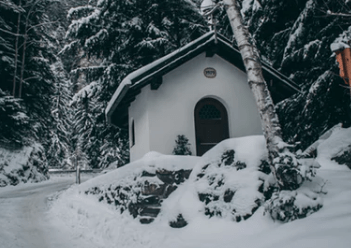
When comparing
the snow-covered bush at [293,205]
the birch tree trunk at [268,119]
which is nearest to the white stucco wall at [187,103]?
the birch tree trunk at [268,119]

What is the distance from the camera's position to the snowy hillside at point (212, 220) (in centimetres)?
453

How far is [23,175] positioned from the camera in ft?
62.4

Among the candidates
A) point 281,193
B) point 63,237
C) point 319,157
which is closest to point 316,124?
point 319,157

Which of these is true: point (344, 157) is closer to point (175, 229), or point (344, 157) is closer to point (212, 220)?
point (212, 220)

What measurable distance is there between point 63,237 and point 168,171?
2.81 metres

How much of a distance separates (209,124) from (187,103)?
43.1 inches

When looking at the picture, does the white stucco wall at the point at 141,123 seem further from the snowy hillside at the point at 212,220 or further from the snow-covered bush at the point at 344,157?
the snow-covered bush at the point at 344,157

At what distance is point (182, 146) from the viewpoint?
441 inches

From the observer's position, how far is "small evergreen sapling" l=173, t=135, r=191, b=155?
11094 mm

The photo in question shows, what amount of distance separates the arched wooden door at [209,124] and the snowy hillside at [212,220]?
11.6ft

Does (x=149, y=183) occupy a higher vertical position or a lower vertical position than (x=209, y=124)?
lower

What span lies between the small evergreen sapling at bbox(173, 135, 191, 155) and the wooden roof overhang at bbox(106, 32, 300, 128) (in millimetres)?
1899

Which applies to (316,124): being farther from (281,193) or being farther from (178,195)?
(281,193)

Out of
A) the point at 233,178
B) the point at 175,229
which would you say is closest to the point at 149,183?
the point at 175,229
